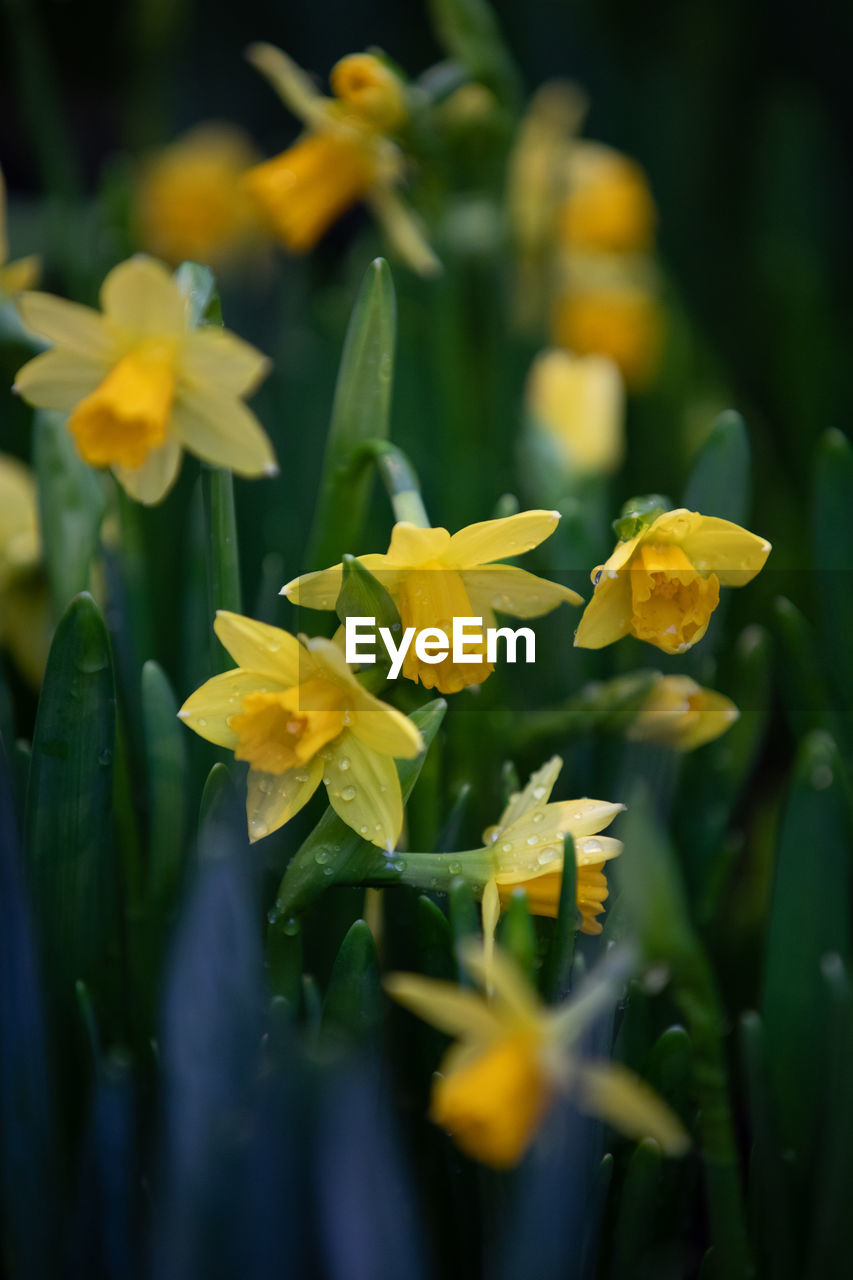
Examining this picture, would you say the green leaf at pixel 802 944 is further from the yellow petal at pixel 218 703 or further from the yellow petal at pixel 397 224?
the yellow petal at pixel 397 224

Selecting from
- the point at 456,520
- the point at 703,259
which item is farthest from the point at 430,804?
the point at 703,259

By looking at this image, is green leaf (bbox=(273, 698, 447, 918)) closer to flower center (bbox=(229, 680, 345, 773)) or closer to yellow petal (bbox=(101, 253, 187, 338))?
flower center (bbox=(229, 680, 345, 773))

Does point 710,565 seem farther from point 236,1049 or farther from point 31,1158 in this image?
point 31,1158

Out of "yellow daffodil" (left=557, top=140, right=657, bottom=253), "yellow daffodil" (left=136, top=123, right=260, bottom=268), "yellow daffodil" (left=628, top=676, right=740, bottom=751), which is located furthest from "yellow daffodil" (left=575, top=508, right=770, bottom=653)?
"yellow daffodil" (left=136, top=123, right=260, bottom=268)

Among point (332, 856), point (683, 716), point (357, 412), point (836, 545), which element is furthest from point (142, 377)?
point (836, 545)

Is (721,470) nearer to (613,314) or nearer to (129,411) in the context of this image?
(129,411)

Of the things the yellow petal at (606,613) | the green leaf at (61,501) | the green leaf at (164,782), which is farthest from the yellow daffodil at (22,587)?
the yellow petal at (606,613)
